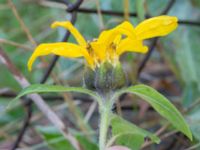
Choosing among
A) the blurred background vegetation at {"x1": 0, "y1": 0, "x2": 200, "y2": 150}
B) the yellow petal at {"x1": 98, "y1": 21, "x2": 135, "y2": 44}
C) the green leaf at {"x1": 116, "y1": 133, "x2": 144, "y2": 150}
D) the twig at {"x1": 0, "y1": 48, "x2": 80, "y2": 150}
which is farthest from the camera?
the blurred background vegetation at {"x1": 0, "y1": 0, "x2": 200, "y2": 150}

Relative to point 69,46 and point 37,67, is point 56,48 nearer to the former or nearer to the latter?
point 69,46

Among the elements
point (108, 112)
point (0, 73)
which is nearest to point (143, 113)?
point (0, 73)

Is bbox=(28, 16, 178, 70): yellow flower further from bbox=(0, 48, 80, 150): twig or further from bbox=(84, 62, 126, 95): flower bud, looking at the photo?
bbox=(0, 48, 80, 150): twig

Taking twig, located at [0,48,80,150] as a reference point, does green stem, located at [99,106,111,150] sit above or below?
below

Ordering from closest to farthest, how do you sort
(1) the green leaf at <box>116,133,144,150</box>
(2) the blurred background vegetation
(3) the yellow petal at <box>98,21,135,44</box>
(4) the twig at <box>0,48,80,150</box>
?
(3) the yellow petal at <box>98,21,135,44</box> → (1) the green leaf at <box>116,133,144,150</box> → (4) the twig at <box>0,48,80,150</box> → (2) the blurred background vegetation

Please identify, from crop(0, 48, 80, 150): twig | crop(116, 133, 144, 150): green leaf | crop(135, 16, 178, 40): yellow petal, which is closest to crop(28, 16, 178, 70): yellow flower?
crop(135, 16, 178, 40): yellow petal

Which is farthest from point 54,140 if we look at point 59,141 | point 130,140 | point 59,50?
point 59,50

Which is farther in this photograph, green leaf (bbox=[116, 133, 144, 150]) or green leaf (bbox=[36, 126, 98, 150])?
green leaf (bbox=[36, 126, 98, 150])
